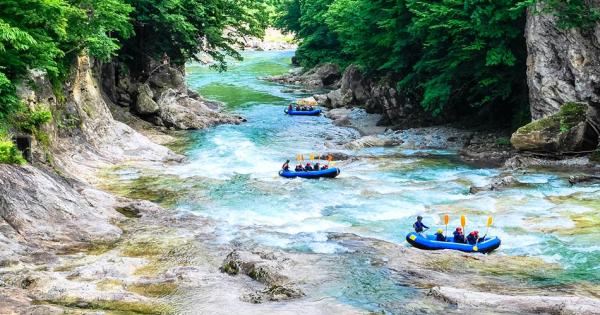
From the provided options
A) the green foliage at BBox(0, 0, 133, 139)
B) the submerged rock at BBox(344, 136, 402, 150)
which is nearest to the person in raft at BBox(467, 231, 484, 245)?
the green foliage at BBox(0, 0, 133, 139)

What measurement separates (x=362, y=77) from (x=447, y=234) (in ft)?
98.1

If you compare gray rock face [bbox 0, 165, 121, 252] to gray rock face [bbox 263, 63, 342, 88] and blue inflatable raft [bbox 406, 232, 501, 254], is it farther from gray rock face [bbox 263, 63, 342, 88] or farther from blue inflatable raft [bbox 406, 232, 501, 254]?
gray rock face [bbox 263, 63, 342, 88]

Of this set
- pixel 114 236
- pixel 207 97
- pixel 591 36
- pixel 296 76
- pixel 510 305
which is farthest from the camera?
pixel 296 76

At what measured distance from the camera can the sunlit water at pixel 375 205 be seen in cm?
1570

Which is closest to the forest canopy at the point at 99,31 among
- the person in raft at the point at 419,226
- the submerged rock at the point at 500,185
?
the person in raft at the point at 419,226

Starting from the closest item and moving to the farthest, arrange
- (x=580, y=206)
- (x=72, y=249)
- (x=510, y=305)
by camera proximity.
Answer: (x=510, y=305) < (x=72, y=249) < (x=580, y=206)

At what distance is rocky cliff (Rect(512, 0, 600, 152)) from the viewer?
25.8 m

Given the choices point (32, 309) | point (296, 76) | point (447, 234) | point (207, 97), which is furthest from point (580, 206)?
point (296, 76)

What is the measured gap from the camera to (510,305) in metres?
11.8

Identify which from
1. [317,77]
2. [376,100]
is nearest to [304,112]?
[376,100]

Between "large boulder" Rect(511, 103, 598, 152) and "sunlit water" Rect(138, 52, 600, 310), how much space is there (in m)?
→ 1.95

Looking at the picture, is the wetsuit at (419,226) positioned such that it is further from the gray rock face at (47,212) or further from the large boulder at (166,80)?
the large boulder at (166,80)

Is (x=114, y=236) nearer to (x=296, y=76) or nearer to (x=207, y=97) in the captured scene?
(x=207, y=97)

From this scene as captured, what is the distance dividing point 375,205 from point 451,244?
4.80 m
